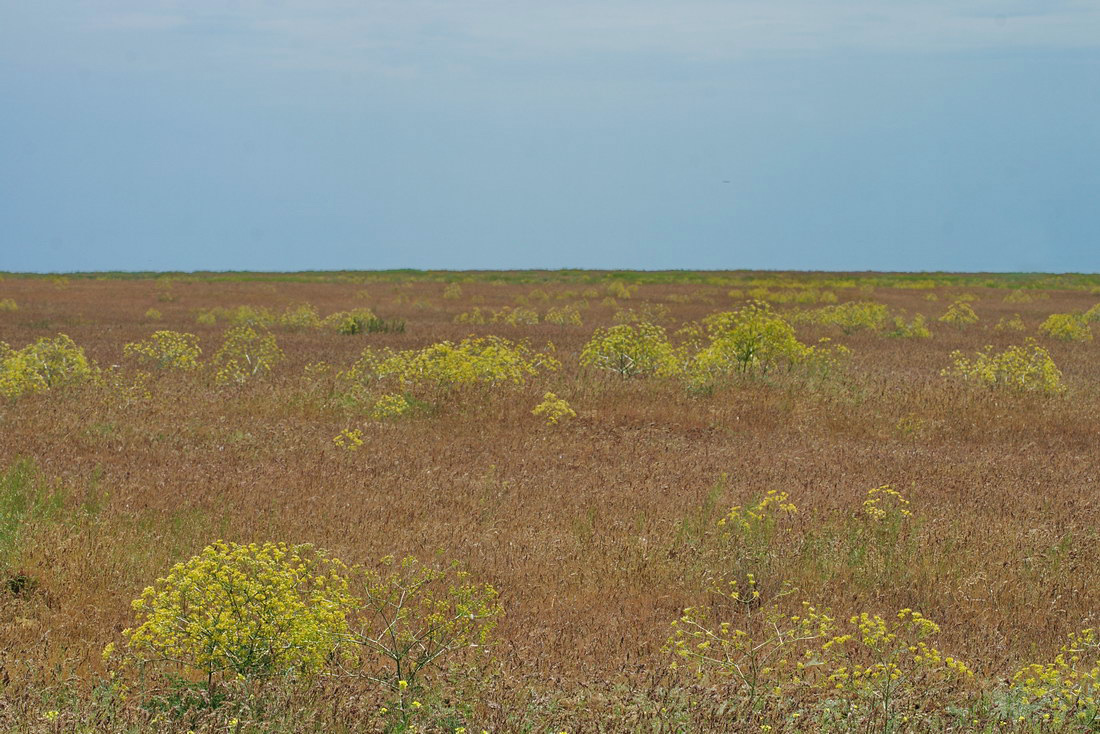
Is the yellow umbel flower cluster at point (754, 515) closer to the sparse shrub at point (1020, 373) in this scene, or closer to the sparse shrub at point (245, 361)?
the sparse shrub at point (1020, 373)

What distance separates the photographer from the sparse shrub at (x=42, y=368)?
39.4 ft

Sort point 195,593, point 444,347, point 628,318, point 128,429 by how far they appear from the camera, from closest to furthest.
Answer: point 195,593, point 128,429, point 444,347, point 628,318

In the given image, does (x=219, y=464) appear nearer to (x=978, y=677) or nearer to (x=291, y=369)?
(x=978, y=677)

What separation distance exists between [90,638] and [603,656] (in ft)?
8.12

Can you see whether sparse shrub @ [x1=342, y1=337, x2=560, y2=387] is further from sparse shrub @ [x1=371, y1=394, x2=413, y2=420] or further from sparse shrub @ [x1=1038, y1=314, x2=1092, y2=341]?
sparse shrub @ [x1=1038, y1=314, x2=1092, y2=341]

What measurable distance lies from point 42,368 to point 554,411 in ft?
23.7

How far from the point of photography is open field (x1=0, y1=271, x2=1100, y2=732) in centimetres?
369

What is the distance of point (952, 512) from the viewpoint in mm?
7621

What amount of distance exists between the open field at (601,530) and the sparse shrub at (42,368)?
15 centimetres

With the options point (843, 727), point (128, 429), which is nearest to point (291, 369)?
point (128, 429)

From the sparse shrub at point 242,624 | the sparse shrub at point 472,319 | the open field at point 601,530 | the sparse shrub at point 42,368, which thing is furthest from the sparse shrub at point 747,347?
the sparse shrub at point 472,319

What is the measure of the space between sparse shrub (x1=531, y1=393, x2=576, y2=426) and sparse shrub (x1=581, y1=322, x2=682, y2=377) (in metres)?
3.15

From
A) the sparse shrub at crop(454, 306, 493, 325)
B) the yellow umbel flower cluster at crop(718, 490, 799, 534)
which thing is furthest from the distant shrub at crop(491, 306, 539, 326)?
the yellow umbel flower cluster at crop(718, 490, 799, 534)

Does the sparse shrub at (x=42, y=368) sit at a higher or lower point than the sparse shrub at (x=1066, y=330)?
lower
